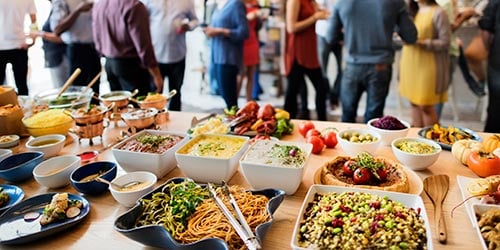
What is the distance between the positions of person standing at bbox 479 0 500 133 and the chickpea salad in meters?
2.06

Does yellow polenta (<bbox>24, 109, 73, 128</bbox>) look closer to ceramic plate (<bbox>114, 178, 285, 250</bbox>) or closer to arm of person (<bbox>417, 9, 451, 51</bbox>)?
ceramic plate (<bbox>114, 178, 285, 250</bbox>)

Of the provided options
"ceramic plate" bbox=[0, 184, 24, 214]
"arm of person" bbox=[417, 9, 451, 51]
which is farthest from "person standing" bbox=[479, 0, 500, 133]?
"ceramic plate" bbox=[0, 184, 24, 214]

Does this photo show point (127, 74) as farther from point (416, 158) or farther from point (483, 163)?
point (483, 163)

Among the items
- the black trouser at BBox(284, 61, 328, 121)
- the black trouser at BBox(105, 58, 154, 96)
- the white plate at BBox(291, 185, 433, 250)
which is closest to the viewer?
the white plate at BBox(291, 185, 433, 250)

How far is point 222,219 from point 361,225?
354 millimetres

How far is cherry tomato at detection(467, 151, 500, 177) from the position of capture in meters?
1.32

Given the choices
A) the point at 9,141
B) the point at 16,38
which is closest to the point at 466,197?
the point at 9,141

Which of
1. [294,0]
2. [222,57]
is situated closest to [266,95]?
[222,57]

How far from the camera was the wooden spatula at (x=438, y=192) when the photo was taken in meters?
1.10

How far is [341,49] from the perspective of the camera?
478 centimetres

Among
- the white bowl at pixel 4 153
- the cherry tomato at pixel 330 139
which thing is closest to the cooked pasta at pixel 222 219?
the cherry tomato at pixel 330 139

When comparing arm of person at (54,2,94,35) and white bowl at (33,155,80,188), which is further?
arm of person at (54,2,94,35)

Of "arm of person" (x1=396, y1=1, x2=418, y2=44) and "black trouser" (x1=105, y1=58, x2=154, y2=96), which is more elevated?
"arm of person" (x1=396, y1=1, x2=418, y2=44)

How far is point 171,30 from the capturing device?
3.34 m
